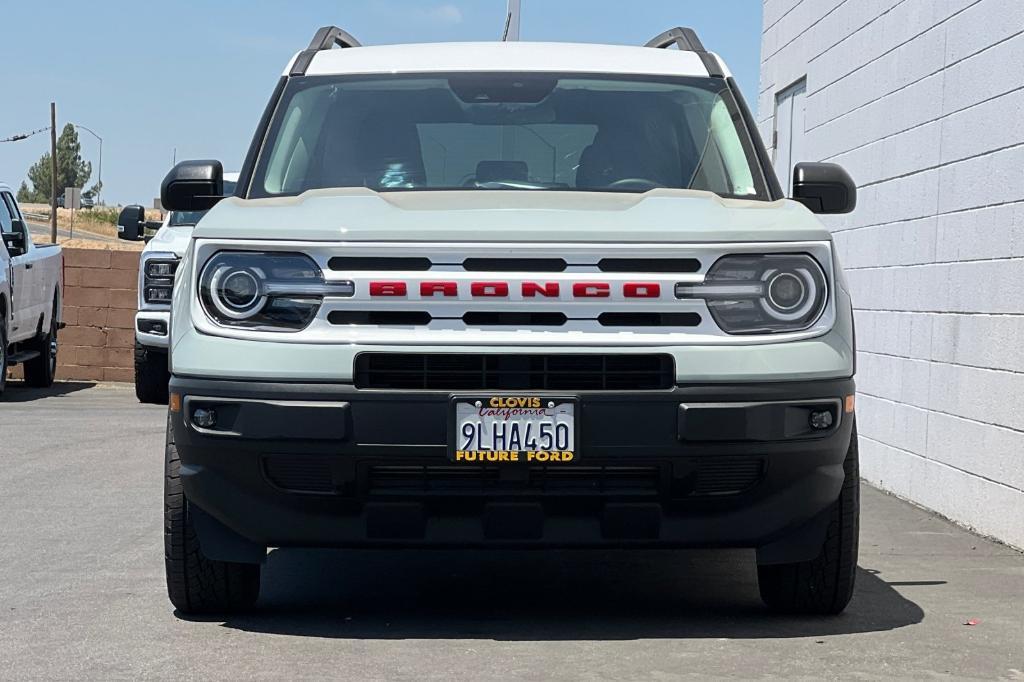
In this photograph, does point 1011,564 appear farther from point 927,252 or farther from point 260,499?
point 260,499

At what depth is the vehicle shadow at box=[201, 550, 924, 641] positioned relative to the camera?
17.5 feet

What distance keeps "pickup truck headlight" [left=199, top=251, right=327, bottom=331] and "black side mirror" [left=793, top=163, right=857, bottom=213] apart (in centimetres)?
192

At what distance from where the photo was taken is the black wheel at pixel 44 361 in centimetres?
1658

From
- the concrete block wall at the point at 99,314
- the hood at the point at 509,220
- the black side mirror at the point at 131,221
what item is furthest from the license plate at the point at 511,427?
the concrete block wall at the point at 99,314

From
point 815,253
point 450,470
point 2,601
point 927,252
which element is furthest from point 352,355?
point 927,252

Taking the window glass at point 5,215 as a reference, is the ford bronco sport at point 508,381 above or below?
below

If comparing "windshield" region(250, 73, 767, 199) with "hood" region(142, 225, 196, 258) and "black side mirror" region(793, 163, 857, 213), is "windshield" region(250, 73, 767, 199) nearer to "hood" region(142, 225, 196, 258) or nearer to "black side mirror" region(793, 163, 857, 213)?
"black side mirror" region(793, 163, 857, 213)

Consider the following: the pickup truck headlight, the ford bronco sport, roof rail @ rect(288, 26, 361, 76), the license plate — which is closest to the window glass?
roof rail @ rect(288, 26, 361, 76)

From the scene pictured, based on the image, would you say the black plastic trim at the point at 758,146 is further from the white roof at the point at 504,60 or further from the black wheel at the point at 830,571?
the black wheel at the point at 830,571

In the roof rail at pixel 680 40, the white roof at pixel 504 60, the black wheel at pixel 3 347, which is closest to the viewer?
the white roof at pixel 504 60

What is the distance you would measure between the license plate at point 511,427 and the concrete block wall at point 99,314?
13.3m

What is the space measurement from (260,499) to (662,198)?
1594 millimetres

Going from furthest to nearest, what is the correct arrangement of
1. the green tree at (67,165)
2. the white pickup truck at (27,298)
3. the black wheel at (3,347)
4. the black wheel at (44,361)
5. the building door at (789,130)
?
the green tree at (67,165)
the black wheel at (44,361)
the white pickup truck at (27,298)
the black wheel at (3,347)
the building door at (789,130)

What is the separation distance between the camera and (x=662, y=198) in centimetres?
550
